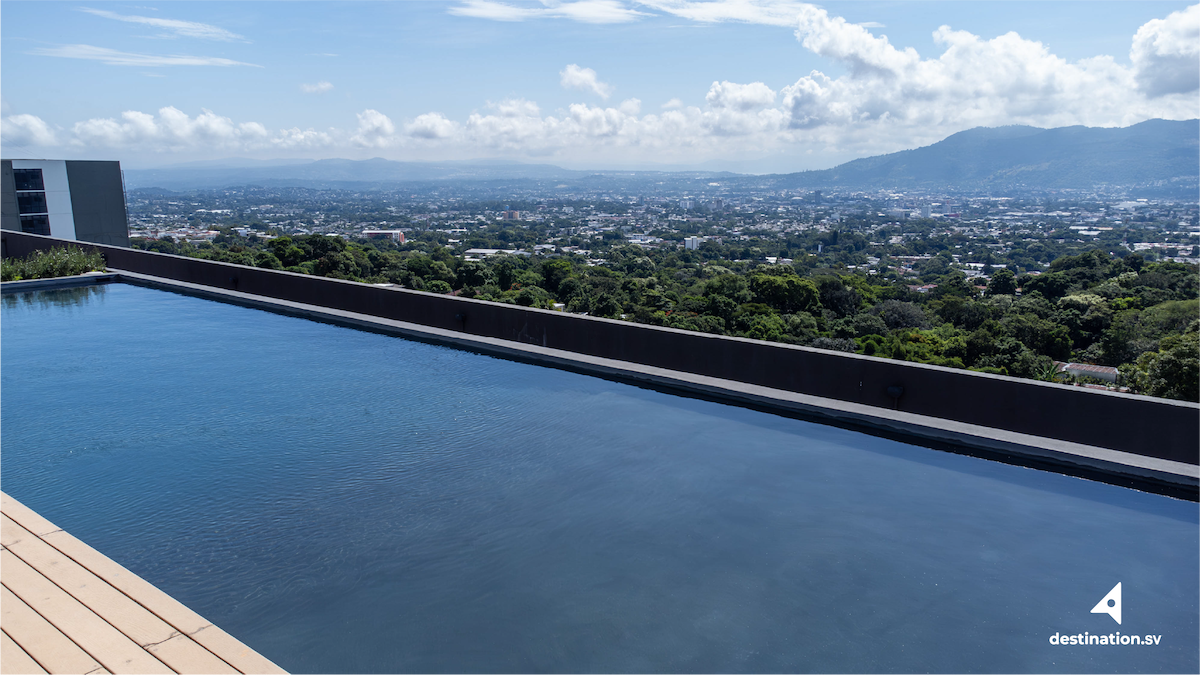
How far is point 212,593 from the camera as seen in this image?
3.36 metres

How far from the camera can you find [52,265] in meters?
12.8

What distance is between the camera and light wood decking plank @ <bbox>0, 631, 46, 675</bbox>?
7.49ft

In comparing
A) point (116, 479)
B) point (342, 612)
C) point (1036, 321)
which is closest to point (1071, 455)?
point (342, 612)

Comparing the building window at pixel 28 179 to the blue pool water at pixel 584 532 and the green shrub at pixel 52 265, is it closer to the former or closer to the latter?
the green shrub at pixel 52 265

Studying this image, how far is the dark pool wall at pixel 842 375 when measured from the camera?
4.61 meters

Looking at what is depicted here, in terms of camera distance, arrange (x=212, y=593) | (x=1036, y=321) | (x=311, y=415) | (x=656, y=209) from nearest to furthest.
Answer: (x=212, y=593)
(x=311, y=415)
(x=1036, y=321)
(x=656, y=209)

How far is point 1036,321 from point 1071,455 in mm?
39276

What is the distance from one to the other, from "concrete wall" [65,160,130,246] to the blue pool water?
92.2 ft

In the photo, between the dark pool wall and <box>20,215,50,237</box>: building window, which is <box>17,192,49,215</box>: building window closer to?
<box>20,215,50,237</box>: building window

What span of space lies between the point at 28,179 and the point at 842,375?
107 ft

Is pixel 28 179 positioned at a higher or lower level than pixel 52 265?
higher

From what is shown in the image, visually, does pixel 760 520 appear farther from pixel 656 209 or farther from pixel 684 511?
pixel 656 209
